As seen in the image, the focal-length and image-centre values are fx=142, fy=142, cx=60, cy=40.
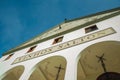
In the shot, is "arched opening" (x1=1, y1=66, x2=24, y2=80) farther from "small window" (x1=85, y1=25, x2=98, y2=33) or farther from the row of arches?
"small window" (x1=85, y1=25, x2=98, y2=33)

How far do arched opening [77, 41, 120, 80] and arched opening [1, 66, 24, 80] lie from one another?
426cm

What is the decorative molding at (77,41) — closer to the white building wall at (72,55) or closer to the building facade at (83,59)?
the building facade at (83,59)

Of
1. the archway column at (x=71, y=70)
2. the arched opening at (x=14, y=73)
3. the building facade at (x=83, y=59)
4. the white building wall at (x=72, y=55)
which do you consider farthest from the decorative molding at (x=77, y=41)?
the archway column at (x=71, y=70)

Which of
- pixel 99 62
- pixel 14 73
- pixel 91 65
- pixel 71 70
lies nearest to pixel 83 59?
pixel 91 65

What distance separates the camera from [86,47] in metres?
7.87

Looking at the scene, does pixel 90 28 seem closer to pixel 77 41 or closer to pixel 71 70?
pixel 77 41

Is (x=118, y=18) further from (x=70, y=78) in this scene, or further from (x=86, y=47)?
(x=70, y=78)

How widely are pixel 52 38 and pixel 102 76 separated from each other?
535cm

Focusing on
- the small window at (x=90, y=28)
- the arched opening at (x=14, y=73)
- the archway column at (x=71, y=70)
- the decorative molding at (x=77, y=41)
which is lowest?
the archway column at (x=71, y=70)

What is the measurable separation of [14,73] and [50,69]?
291cm

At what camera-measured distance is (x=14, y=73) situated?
34.5ft

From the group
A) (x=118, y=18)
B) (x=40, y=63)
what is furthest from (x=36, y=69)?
(x=118, y=18)

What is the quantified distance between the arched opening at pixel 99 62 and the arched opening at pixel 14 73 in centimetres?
426

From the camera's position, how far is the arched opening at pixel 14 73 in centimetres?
988
